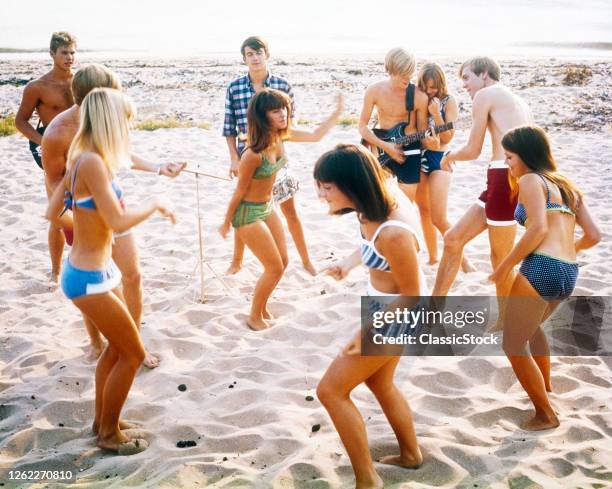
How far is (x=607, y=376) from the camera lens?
4.05m

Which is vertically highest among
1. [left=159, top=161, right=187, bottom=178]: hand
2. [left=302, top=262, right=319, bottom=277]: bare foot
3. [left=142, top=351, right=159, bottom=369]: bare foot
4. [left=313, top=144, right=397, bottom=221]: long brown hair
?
[left=313, top=144, right=397, bottom=221]: long brown hair

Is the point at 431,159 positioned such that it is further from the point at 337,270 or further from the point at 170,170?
the point at 337,270

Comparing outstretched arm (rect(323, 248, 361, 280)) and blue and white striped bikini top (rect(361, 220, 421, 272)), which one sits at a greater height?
blue and white striped bikini top (rect(361, 220, 421, 272))

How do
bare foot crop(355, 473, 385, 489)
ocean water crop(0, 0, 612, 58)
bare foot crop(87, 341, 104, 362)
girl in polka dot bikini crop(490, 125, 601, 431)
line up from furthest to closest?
ocean water crop(0, 0, 612, 58)
bare foot crop(87, 341, 104, 362)
girl in polka dot bikini crop(490, 125, 601, 431)
bare foot crop(355, 473, 385, 489)

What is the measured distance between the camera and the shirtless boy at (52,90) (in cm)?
527

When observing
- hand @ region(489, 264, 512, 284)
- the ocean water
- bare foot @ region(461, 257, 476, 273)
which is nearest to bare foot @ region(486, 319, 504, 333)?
bare foot @ region(461, 257, 476, 273)

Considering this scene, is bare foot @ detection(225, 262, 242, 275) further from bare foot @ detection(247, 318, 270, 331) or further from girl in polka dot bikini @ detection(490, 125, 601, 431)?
girl in polka dot bikini @ detection(490, 125, 601, 431)

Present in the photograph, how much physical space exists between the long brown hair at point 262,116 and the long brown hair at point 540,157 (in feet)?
5.65


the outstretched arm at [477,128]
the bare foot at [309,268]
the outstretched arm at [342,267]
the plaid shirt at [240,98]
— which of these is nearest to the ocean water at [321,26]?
the plaid shirt at [240,98]

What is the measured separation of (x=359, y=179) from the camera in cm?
271

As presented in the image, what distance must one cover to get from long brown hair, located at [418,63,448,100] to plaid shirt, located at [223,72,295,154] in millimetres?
1167

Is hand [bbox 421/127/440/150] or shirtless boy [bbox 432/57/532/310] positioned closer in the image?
shirtless boy [bbox 432/57/532/310]

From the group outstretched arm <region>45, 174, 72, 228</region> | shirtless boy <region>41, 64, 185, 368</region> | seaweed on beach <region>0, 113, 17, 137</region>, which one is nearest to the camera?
outstretched arm <region>45, 174, 72, 228</region>

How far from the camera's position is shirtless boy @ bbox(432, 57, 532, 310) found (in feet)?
14.3
